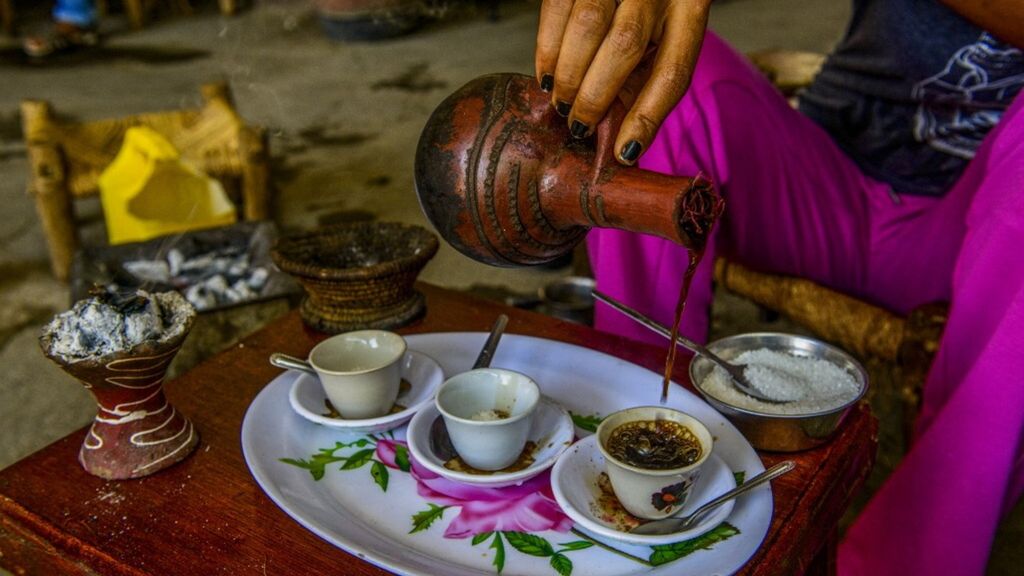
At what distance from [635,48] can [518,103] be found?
138 mm

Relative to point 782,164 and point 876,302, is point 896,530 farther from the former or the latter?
point 782,164

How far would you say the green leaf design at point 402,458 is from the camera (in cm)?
105

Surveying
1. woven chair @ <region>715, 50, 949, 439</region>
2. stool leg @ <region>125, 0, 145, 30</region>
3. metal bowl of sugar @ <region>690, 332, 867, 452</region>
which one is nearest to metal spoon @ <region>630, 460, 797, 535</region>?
metal bowl of sugar @ <region>690, 332, 867, 452</region>

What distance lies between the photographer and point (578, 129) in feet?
2.95

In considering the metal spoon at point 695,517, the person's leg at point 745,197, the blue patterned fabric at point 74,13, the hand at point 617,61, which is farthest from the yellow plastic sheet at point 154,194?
the blue patterned fabric at point 74,13

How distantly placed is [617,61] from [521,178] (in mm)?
159

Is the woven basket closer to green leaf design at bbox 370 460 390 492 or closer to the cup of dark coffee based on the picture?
green leaf design at bbox 370 460 390 492

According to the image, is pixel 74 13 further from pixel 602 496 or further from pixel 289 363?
pixel 602 496

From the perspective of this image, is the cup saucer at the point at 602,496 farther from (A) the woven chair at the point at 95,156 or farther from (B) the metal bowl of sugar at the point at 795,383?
(A) the woven chair at the point at 95,156

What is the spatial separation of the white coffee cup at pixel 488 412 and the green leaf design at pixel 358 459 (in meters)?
0.12

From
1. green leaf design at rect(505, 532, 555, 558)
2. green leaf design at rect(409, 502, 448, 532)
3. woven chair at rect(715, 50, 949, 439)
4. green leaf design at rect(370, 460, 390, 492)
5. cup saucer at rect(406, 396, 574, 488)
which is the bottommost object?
woven chair at rect(715, 50, 949, 439)

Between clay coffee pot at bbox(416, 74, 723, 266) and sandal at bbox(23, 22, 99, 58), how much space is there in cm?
631

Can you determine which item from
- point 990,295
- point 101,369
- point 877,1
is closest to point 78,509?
point 101,369

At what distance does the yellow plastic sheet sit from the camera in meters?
2.57
